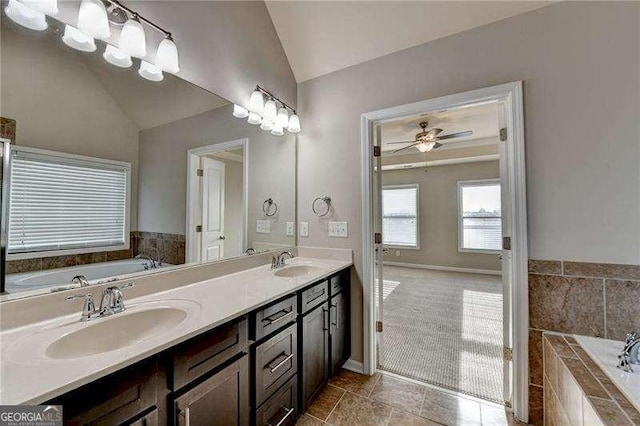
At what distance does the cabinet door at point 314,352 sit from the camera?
1584mm

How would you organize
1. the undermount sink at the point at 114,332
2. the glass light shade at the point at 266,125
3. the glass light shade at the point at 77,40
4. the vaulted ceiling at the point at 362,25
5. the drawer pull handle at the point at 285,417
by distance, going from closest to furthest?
the undermount sink at the point at 114,332 < the glass light shade at the point at 77,40 < the drawer pull handle at the point at 285,417 < the vaulted ceiling at the point at 362,25 < the glass light shade at the point at 266,125

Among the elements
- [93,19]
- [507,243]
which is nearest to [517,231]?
[507,243]

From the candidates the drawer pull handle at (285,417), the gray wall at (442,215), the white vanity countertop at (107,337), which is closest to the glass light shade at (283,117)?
the white vanity countertop at (107,337)

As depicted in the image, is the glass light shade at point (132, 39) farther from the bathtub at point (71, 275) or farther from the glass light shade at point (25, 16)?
the bathtub at point (71, 275)

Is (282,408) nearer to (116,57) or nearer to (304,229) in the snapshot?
(304,229)

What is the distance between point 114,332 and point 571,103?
2.57 m

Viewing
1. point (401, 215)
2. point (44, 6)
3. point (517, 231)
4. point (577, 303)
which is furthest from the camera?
point (401, 215)

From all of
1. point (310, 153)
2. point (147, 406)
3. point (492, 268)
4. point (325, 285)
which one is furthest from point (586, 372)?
point (492, 268)

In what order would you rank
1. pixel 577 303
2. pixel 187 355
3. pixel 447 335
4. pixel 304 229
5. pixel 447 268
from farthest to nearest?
pixel 447 268 → pixel 447 335 → pixel 304 229 → pixel 577 303 → pixel 187 355

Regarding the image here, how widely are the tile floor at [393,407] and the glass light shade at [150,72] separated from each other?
7.14ft

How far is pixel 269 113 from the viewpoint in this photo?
2131 millimetres

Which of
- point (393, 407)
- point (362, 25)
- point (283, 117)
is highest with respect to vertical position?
point (362, 25)

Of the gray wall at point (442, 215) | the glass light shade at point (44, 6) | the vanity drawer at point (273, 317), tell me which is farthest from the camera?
the gray wall at point (442, 215)

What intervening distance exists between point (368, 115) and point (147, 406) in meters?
2.10
